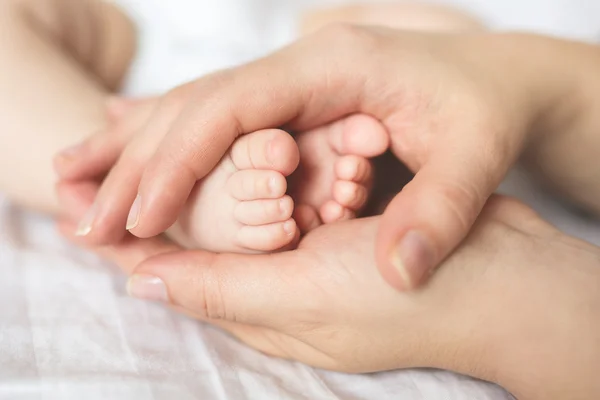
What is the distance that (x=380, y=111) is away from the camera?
2.38ft

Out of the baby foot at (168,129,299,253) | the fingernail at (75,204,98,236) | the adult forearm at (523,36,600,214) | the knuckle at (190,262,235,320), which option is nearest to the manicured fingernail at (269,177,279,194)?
the baby foot at (168,129,299,253)

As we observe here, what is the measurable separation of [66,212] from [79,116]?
6.2 inches

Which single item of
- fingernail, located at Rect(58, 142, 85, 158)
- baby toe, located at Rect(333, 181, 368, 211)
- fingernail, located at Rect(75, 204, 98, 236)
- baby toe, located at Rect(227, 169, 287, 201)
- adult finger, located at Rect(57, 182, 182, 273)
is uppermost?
baby toe, located at Rect(227, 169, 287, 201)

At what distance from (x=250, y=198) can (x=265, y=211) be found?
0.02 meters

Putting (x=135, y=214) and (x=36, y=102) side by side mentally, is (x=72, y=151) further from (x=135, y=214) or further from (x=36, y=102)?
(x=135, y=214)

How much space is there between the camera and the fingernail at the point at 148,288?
0.68 m

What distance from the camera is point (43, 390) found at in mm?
574

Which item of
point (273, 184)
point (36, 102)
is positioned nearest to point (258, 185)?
point (273, 184)

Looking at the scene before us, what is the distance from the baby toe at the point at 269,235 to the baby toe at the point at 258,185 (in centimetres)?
3

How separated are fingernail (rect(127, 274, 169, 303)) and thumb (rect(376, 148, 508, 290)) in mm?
250

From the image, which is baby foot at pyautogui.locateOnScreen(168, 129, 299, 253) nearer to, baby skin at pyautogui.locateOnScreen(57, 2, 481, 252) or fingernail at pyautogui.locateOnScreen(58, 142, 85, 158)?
baby skin at pyautogui.locateOnScreen(57, 2, 481, 252)

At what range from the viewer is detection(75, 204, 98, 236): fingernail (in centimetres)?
72

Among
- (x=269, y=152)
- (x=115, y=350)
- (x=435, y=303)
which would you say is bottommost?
(x=115, y=350)

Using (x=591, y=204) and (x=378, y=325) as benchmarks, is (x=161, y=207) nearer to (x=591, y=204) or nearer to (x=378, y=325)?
(x=378, y=325)
